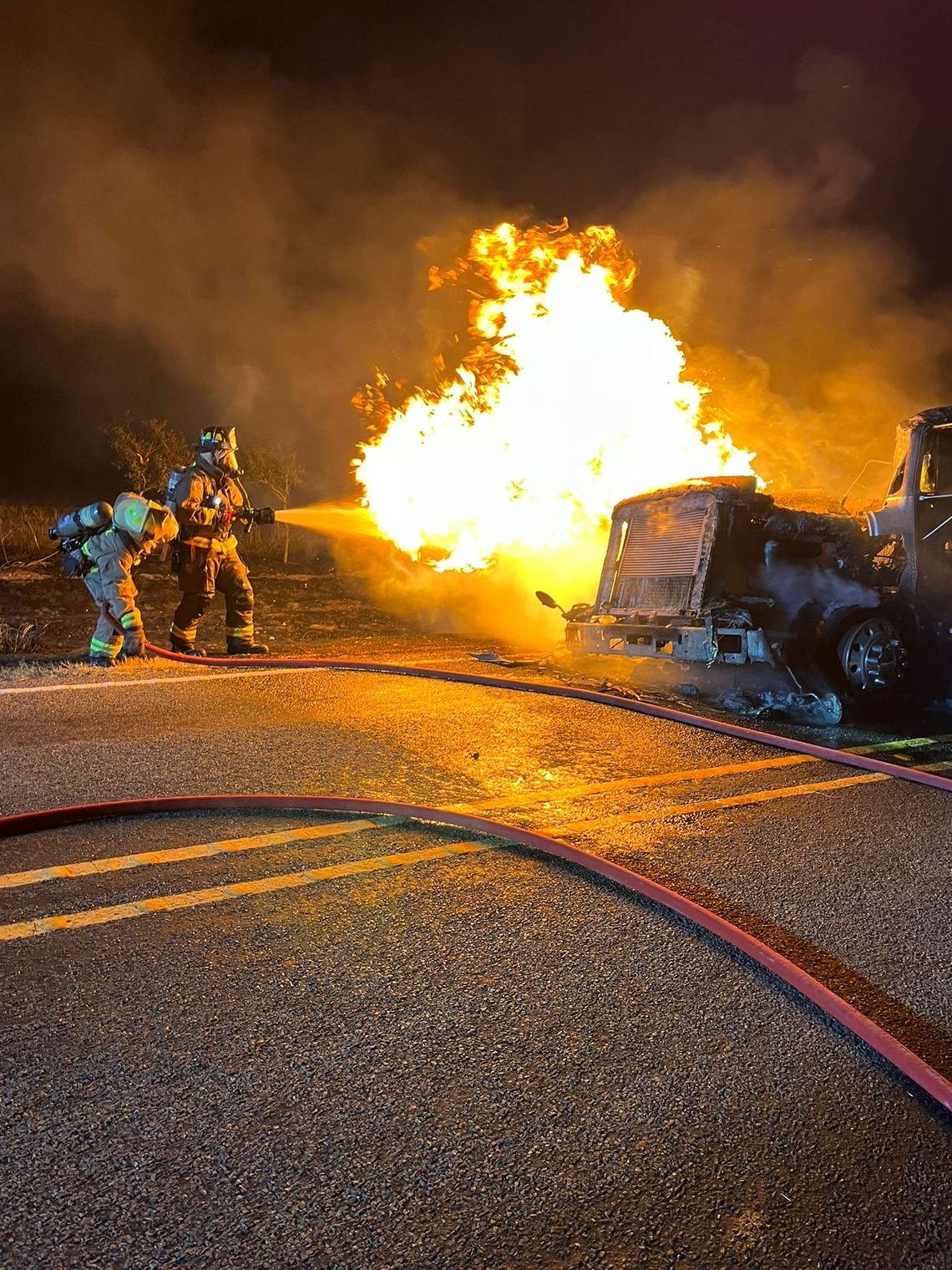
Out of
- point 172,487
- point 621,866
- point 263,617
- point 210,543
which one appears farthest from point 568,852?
point 263,617

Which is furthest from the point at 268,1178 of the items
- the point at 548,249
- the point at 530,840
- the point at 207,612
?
the point at 207,612

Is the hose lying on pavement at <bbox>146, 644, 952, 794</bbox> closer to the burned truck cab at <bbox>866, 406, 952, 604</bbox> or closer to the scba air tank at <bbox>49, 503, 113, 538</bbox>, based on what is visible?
the scba air tank at <bbox>49, 503, 113, 538</bbox>

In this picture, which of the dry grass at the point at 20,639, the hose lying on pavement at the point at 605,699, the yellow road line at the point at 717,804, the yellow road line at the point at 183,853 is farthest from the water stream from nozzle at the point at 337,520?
the yellow road line at the point at 717,804

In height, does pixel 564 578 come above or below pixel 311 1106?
above

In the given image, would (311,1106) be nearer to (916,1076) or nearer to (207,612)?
(916,1076)

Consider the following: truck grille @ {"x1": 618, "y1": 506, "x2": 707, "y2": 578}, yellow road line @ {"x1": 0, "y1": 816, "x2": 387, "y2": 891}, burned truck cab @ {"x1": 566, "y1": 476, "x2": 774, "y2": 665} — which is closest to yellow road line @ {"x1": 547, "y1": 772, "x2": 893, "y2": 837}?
yellow road line @ {"x1": 0, "y1": 816, "x2": 387, "y2": 891}

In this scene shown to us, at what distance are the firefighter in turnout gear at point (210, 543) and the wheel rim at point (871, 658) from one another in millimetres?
6181

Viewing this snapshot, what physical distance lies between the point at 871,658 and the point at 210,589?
6.82 m

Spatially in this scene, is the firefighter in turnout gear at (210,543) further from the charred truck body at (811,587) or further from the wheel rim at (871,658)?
the wheel rim at (871,658)

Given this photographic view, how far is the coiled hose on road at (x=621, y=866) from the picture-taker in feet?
8.04

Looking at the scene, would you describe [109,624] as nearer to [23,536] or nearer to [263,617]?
[263,617]

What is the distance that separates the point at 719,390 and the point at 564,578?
10.3 ft

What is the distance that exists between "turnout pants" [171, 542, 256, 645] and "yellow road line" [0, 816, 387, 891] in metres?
6.29

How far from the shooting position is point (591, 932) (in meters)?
3.18
